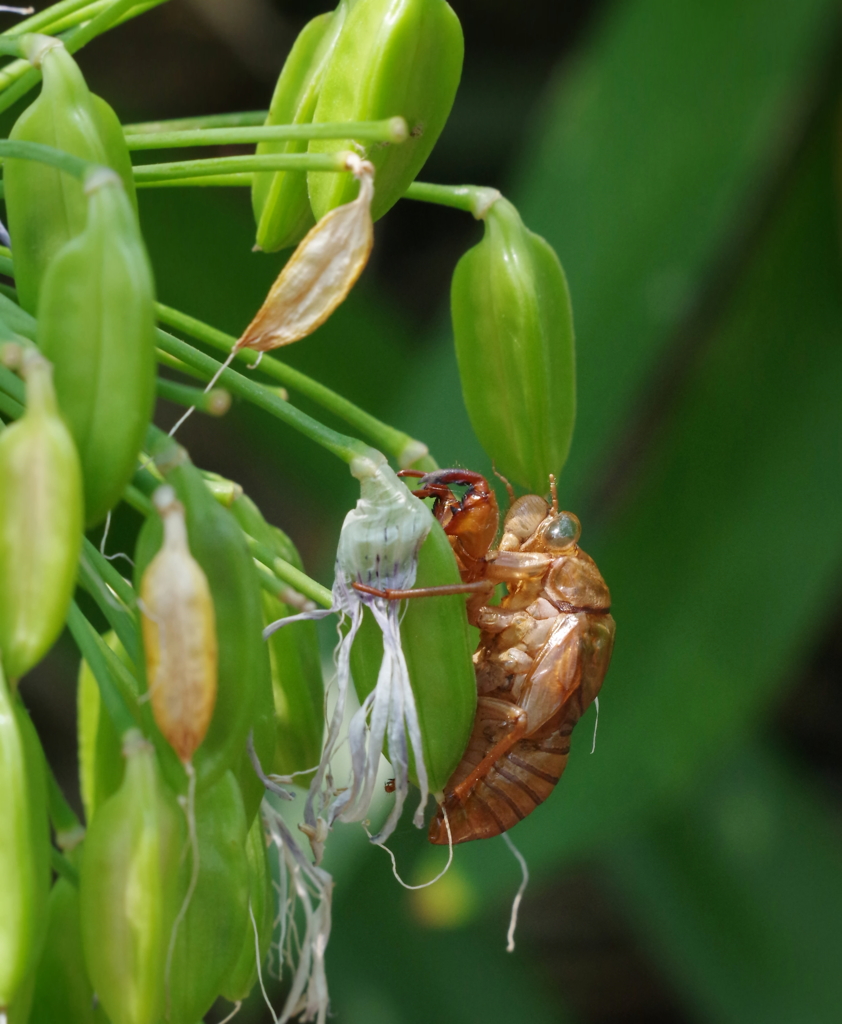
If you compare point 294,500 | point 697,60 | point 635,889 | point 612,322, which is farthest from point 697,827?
point 697,60

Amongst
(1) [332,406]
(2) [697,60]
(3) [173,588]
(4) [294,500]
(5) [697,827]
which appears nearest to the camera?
(3) [173,588]

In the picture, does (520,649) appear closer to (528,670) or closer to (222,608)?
(528,670)

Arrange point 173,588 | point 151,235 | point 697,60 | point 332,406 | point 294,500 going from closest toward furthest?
1. point 173,588
2. point 332,406
3. point 697,60
4. point 151,235
5. point 294,500

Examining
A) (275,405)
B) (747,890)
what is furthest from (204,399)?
(747,890)

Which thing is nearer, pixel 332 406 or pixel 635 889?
pixel 332 406

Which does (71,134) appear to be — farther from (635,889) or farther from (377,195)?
(635,889)

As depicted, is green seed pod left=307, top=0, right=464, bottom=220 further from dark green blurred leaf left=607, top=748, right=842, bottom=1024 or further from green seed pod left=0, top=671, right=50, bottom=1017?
dark green blurred leaf left=607, top=748, right=842, bottom=1024

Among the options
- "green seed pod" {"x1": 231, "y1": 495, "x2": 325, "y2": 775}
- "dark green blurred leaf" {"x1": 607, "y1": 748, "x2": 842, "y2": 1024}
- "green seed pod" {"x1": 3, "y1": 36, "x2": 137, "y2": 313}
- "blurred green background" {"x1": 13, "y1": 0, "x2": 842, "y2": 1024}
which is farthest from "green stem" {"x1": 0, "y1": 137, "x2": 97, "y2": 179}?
"dark green blurred leaf" {"x1": 607, "y1": 748, "x2": 842, "y2": 1024}

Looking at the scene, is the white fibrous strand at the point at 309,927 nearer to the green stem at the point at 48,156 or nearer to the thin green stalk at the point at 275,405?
the thin green stalk at the point at 275,405
